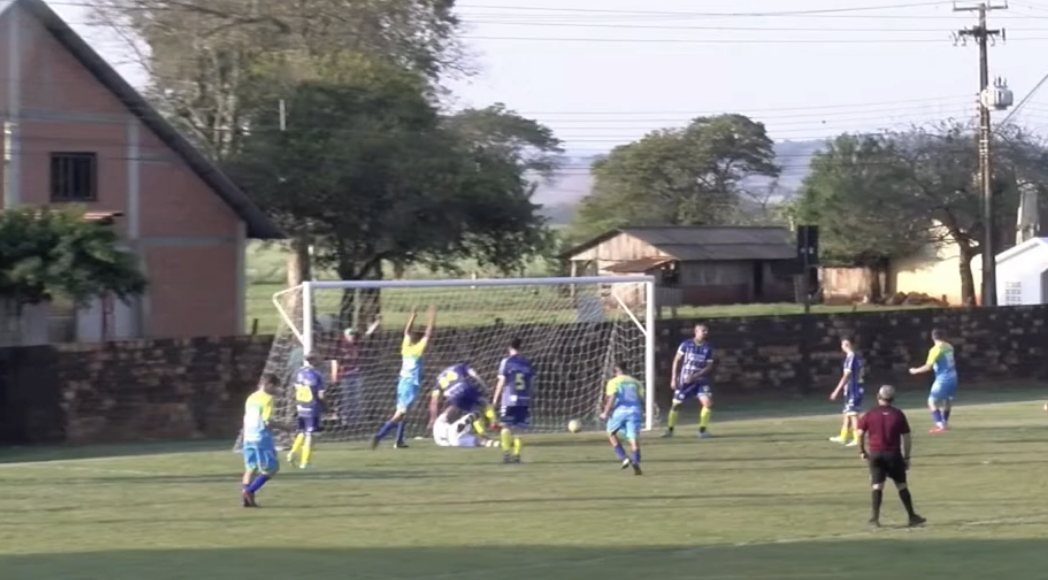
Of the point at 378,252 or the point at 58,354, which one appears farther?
the point at 378,252

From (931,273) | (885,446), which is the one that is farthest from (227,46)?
(931,273)

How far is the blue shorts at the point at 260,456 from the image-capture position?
2003cm

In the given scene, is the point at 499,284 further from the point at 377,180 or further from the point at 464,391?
the point at 377,180

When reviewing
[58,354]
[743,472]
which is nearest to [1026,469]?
[743,472]

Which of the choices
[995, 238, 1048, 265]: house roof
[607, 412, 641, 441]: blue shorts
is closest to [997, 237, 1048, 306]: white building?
[995, 238, 1048, 265]: house roof

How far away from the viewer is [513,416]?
27953 mm

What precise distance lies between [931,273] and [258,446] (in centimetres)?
6464

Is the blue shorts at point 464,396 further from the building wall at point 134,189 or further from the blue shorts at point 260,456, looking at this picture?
the building wall at point 134,189

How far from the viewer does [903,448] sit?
17.8 m

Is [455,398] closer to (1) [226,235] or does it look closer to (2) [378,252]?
(1) [226,235]

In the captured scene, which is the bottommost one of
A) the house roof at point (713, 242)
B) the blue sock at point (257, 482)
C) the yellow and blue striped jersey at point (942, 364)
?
the blue sock at point (257, 482)

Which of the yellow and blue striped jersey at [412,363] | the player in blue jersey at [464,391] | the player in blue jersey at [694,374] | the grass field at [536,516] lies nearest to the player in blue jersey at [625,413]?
the grass field at [536,516]

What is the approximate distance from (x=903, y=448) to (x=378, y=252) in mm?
31045

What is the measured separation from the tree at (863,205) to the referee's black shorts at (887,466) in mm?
59347
